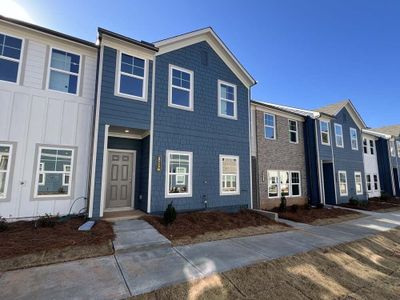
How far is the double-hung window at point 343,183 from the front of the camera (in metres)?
15.9

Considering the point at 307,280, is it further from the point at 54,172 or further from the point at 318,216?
the point at 318,216

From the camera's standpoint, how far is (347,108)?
17.8 meters

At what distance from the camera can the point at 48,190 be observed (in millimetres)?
6984

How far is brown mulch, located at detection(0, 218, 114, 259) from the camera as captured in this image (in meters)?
4.58

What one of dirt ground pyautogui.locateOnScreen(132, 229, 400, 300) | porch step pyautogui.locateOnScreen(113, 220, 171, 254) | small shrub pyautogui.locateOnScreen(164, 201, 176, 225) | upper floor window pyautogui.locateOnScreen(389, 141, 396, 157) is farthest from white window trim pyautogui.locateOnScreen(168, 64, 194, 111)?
upper floor window pyautogui.locateOnScreen(389, 141, 396, 157)

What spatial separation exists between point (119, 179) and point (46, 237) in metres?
3.89

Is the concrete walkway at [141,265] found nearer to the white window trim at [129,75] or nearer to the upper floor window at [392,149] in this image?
the white window trim at [129,75]

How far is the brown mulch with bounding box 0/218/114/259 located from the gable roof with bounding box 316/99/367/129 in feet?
57.7

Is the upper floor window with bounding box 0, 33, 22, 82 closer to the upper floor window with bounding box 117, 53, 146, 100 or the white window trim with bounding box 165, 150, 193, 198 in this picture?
the upper floor window with bounding box 117, 53, 146, 100

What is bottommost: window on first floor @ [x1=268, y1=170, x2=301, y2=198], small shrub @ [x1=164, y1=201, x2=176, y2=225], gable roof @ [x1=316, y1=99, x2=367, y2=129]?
small shrub @ [x1=164, y1=201, x2=176, y2=225]

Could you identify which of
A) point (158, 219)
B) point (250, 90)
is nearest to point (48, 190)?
point (158, 219)

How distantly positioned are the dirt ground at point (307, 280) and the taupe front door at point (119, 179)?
241 inches

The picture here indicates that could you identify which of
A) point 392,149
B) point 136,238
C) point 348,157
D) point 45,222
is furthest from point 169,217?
point 392,149

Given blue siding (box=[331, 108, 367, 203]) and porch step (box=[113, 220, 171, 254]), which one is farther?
blue siding (box=[331, 108, 367, 203])
